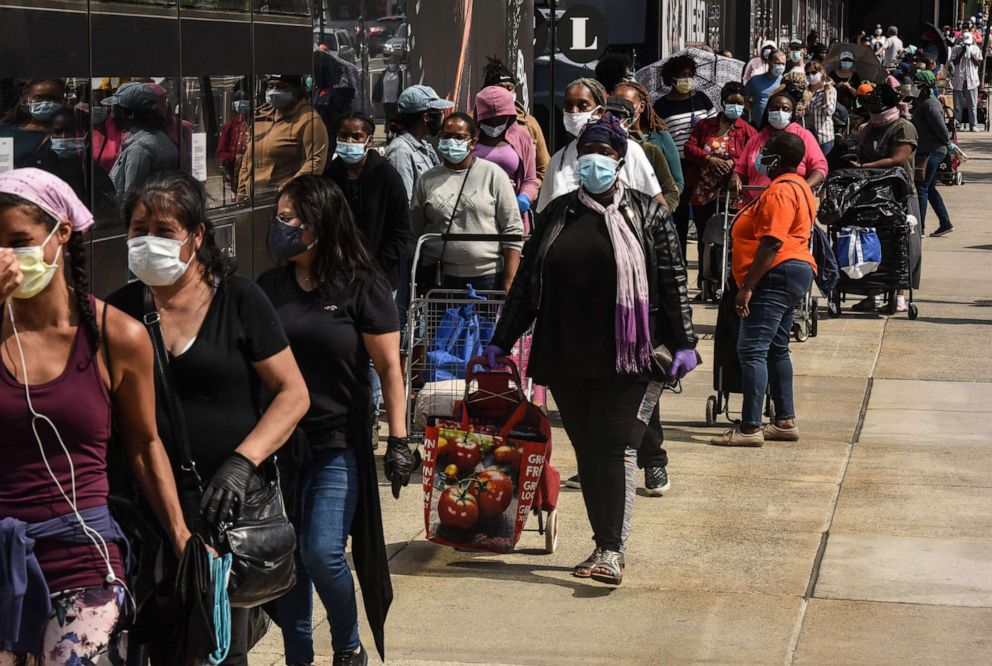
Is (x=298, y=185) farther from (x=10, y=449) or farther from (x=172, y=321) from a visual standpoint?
(x=10, y=449)

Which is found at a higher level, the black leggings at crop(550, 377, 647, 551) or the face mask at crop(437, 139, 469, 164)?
the face mask at crop(437, 139, 469, 164)

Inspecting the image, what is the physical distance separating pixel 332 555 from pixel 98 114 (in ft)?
14.1

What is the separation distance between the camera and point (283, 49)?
37.1ft

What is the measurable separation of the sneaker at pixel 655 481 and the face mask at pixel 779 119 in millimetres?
5106

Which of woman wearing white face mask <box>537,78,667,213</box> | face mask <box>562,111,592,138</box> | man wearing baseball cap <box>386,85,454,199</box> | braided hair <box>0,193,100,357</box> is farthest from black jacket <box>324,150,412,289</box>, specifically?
braided hair <box>0,193,100,357</box>

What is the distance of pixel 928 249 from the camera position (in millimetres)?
19375

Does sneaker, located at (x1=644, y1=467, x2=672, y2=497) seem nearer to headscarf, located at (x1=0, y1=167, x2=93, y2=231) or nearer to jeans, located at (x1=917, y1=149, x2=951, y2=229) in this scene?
headscarf, located at (x1=0, y1=167, x2=93, y2=231)

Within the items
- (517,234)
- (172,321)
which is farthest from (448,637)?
(517,234)

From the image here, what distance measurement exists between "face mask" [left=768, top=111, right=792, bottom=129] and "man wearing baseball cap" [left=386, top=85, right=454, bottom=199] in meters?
3.29

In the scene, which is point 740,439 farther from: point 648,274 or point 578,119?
point 648,274

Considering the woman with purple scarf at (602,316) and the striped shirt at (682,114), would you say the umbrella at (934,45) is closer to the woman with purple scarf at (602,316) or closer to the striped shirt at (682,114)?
the striped shirt at (682,114)

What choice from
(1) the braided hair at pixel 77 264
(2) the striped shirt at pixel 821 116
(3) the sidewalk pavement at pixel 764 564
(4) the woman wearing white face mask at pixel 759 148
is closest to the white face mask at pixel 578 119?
(3) the sidewalk pavement at pixel 764 564

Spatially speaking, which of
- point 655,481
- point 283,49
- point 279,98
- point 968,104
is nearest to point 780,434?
point 655,481

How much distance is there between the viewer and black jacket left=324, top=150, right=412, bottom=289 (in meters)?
8.80
